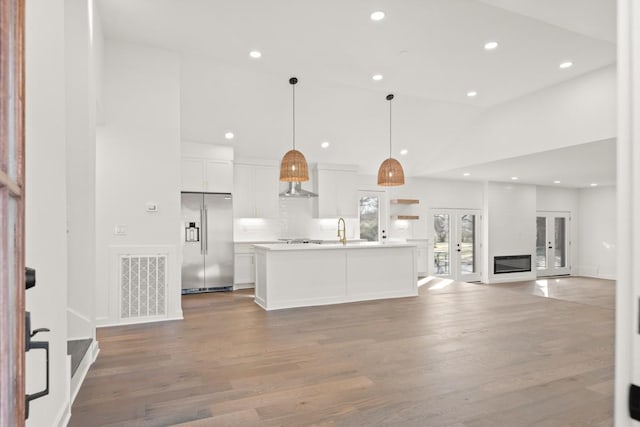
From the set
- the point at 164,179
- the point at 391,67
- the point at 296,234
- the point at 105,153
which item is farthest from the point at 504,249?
the point at 105,153

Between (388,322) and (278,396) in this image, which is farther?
(388,322)

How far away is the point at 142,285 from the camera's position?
14.9 feet

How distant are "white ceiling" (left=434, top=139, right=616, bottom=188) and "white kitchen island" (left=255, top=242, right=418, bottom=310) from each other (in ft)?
9.77

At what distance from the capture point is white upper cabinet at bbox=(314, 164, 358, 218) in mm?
8086

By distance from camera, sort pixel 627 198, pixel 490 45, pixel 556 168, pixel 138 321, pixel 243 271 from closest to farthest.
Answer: pixel 627 198, pixel 138 321, pixel 490 45, pixel 243 271, pixel 556 168

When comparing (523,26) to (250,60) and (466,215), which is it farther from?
(466,215)

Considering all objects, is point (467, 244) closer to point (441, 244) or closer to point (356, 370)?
point (441, 244)

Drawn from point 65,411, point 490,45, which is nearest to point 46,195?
point 65,411

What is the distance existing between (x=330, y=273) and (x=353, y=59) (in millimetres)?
3024

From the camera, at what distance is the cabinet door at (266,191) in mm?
7481

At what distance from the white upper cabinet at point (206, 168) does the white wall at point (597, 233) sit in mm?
10312

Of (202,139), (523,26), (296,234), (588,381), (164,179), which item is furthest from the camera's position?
(296,234)

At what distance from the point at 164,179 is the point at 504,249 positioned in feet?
28.6

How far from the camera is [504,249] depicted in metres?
9.94
